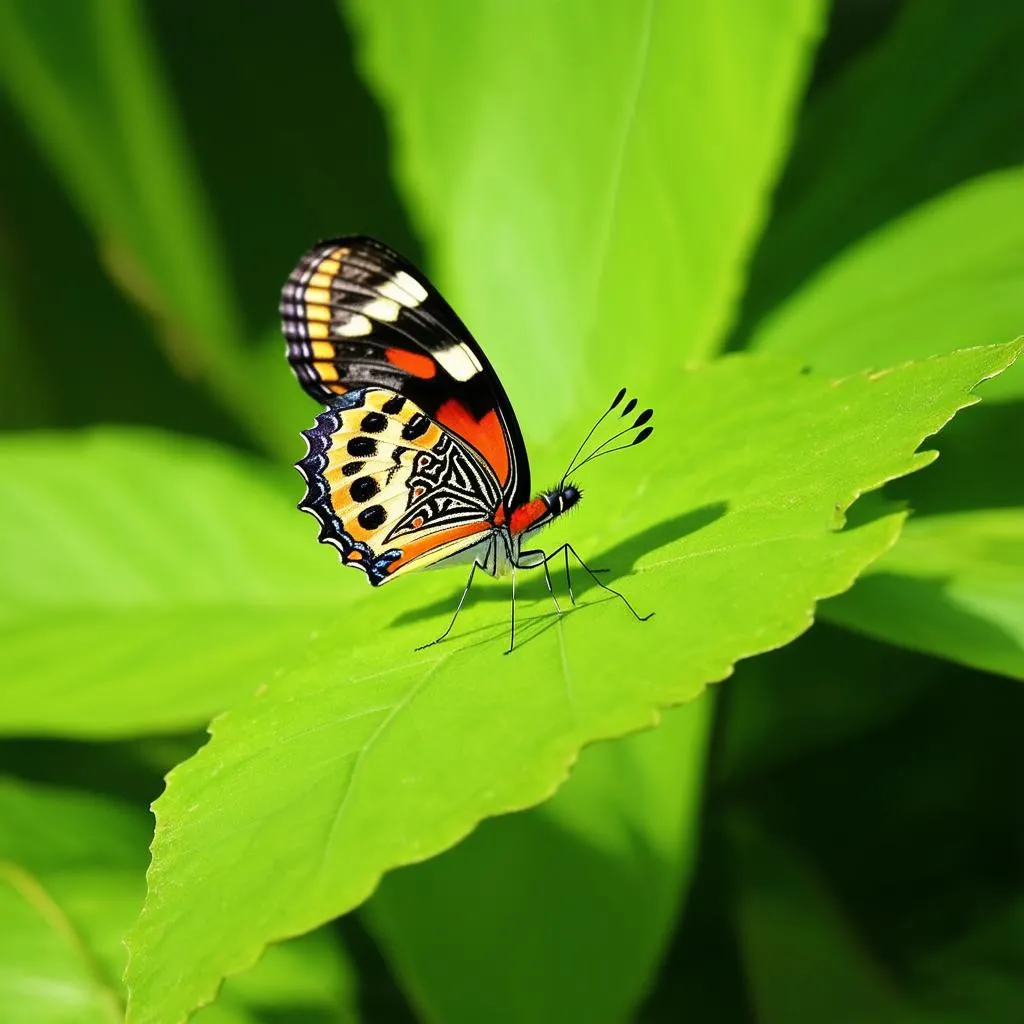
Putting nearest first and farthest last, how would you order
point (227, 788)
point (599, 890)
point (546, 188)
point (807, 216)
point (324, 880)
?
point (324, 880)
point (227, 788)
point (599, 890)
point (546, 188)
point (807, 216)

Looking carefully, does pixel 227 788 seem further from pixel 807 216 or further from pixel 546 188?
pixel 807 216

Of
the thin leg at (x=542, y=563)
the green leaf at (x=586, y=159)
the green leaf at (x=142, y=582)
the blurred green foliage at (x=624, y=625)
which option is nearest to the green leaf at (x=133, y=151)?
the blurred green foliage at (x=624, y=625)

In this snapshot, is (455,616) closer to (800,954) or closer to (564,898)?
(564,898)

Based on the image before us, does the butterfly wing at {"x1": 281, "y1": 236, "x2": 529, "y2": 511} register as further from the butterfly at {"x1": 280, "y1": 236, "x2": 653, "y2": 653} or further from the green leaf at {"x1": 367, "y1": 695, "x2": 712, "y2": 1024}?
the green leaf at {"x1": 367, "y1": 695, "x2": 712, "y2": 1024}

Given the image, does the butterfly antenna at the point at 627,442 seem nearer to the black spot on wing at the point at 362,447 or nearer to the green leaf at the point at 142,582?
the black spot on wing at the point at 362,447

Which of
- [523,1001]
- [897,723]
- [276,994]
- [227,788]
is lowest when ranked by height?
[897,723]

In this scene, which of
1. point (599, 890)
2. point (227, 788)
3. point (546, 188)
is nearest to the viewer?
point (227, 788)

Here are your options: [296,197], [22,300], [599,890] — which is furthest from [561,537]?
[22,300]
